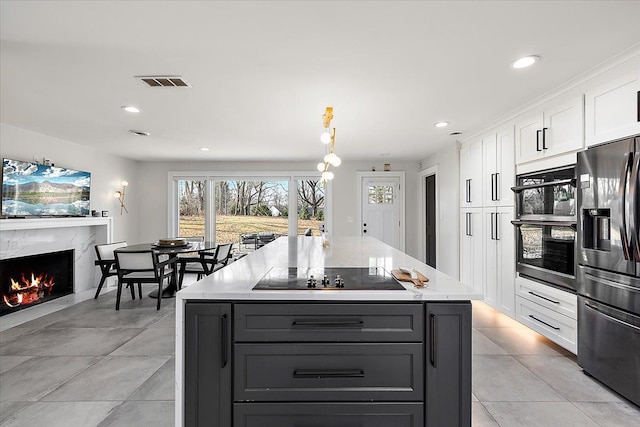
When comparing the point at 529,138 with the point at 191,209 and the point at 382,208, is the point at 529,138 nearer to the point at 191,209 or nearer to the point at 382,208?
the point at 382,208

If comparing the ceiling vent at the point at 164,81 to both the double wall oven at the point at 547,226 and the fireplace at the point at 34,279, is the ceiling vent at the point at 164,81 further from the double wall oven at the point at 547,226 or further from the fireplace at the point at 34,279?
the double wall oven at the point at 547,226

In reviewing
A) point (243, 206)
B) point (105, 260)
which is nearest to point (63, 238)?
point (105, 260)

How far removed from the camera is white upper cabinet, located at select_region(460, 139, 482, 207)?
4.27m

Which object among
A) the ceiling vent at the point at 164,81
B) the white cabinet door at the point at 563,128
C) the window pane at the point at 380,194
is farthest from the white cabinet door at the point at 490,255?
the ceiling vent at the point at 164,81

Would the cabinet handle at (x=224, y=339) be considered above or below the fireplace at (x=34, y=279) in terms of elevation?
above

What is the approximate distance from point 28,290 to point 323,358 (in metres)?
4.92

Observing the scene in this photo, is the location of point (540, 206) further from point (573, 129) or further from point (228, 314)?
point (228, 314)

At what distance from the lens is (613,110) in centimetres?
229

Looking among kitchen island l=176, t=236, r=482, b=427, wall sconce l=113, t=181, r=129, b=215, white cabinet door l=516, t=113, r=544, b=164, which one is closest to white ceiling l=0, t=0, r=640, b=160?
white cabinet door l=516, t=113, r=544, b=164

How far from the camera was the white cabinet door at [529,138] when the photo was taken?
309 cm

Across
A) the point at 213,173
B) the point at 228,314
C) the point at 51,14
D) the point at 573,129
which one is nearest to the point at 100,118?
the point at 51,14

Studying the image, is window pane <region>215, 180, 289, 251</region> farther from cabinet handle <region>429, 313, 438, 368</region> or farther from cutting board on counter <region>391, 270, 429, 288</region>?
cabinet handle <region>429, 313, 438, 368</region>

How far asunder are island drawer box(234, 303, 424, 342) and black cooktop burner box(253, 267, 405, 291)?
9 centimetres

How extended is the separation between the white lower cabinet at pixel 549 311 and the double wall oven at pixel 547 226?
9 centimetres
